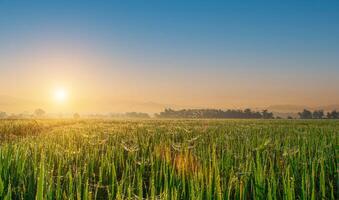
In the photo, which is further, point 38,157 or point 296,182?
point 38,157

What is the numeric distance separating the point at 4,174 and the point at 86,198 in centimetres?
194

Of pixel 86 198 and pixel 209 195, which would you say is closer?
pixel 86 198

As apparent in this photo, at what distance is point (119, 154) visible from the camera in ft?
21.5

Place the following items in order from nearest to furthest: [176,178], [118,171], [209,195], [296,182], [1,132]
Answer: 1. [209,195]
2. [176,178]
3. [296,182]
4. [118,171]
5. [1,132]

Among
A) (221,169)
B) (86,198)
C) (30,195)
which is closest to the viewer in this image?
(86,198)

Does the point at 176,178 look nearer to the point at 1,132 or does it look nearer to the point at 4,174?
the point at 4,174

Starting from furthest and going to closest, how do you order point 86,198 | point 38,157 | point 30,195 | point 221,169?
1. point 38,157
2. point 221,169
3. point 30,195
4. point 86,198

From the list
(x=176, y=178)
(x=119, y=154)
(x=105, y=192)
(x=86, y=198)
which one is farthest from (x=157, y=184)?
(x=119, y=154)

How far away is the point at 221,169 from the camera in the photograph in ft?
17.1

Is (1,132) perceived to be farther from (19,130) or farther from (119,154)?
(119,154)

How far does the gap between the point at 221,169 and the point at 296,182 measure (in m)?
0.94

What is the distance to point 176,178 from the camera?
442 cm

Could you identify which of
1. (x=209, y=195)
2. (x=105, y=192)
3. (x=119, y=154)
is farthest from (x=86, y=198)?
(x=119, y=154)

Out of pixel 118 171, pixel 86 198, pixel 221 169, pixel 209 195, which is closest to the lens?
pixel 86 198
